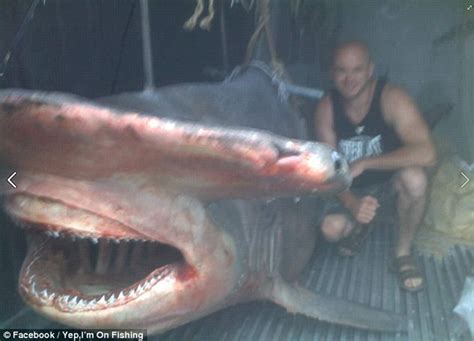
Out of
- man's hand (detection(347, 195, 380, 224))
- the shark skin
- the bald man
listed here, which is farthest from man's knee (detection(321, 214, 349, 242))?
the shark skin

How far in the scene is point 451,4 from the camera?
432 cm

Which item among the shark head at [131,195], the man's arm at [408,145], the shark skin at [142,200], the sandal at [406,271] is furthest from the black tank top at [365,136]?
the shark head at [131,195]

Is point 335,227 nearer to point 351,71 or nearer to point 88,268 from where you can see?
point 351,71

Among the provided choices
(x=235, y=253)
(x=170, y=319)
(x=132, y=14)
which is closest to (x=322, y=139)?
(x=132, y=14)

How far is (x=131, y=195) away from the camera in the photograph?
1303mm

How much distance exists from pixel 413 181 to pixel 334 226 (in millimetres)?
446

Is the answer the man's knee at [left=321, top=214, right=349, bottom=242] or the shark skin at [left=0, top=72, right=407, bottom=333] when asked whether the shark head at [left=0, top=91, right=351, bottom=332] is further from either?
the man's knee at [left=321, top=214, right=349, bottom=242]

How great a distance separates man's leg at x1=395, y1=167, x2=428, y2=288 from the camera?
113 inches

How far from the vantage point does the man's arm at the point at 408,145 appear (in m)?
2.81

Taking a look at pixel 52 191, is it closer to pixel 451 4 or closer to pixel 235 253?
pixel 235 253

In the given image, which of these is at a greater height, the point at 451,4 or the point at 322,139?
the point at 451,4

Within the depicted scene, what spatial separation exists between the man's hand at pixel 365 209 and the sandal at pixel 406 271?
235mm

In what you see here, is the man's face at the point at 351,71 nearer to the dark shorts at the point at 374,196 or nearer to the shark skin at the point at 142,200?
the dark shorts at the point at 374,196

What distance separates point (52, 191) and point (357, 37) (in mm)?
4076
